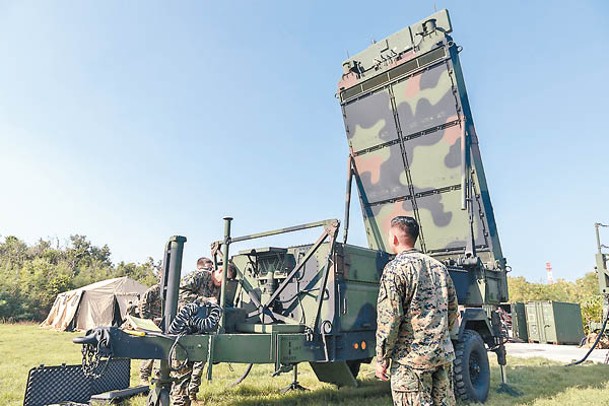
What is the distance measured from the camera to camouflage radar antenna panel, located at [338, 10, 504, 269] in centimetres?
528

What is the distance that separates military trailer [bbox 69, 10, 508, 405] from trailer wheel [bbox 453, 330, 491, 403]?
1 centimetres

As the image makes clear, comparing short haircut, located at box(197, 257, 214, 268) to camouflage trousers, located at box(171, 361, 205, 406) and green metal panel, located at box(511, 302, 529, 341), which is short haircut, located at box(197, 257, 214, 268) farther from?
green metal panel, located at box(511, 302, 529, 341)

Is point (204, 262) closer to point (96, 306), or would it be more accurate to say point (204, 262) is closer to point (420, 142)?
point (420, 142)

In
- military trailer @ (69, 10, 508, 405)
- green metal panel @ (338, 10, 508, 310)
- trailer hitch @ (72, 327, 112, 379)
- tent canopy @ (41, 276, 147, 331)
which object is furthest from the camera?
tent canopy @ (41, 276, 147, 331)

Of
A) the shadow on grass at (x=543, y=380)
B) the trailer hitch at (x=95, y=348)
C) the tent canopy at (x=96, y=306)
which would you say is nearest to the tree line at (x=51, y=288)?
the tent canopy at (x=96, y=306)

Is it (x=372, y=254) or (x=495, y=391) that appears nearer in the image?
(x=372, y=254)

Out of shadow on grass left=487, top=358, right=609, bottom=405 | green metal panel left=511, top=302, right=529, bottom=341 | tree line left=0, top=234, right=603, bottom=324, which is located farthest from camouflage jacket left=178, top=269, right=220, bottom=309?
tree line left=0, top=234, right=603, bottom=324

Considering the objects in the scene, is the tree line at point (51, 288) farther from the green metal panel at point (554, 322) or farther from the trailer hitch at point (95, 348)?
the trailer hitch at point (95, 348)

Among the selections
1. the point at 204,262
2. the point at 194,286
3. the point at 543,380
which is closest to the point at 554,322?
the point at 543,380

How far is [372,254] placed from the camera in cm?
412

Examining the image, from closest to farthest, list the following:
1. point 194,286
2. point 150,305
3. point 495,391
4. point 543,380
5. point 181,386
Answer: point 181,386, point 194,286, point 495,391, point 150,305, point 543,380

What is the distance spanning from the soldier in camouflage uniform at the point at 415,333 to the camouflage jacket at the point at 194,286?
233 centimetres

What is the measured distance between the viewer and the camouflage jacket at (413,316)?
2.31m

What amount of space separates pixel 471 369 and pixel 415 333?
109 inches
